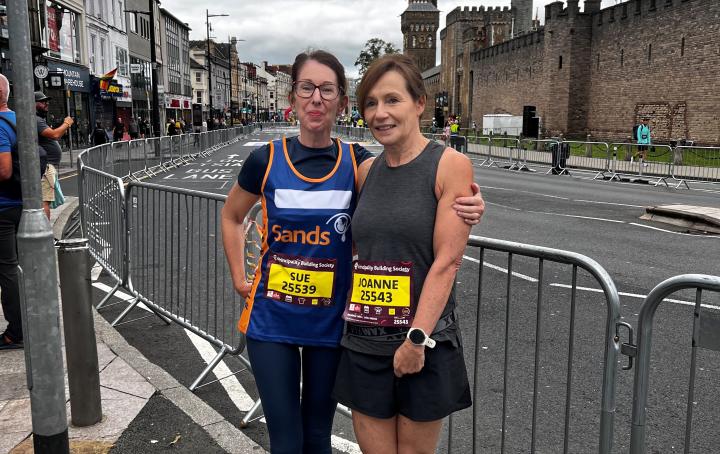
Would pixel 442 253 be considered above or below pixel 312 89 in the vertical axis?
below

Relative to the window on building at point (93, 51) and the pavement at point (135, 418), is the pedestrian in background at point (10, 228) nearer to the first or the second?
the pavement at point (135, 418)

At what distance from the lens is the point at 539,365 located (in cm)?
405

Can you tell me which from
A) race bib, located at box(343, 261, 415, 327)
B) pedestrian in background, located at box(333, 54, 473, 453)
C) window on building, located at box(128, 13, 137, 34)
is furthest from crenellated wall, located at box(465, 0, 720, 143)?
race bib, located at box(343, 261, 415, 327)

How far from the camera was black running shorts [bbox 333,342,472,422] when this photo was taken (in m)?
2.24

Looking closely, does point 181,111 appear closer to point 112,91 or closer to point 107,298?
point 112,91

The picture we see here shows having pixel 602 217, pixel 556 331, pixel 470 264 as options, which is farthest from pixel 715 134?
pixel 556 331

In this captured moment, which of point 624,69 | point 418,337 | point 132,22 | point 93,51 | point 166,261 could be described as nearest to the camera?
point 418,337

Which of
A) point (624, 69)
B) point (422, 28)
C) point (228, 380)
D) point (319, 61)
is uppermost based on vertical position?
point (422, 28)

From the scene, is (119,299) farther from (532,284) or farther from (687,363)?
(687,363)

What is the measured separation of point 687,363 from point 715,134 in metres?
32.9

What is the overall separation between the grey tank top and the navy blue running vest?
22 cm

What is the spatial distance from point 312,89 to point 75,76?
34.8 m

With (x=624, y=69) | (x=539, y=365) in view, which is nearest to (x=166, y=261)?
(x=539, y=365)

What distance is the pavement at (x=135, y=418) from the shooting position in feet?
11.9
